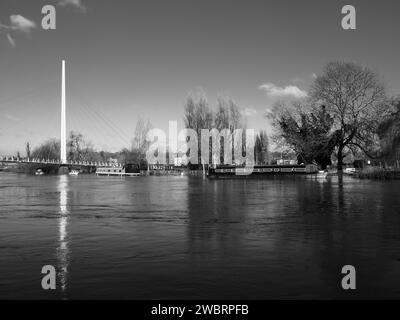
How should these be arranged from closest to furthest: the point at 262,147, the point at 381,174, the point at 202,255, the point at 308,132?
the point at 202,255 < the point at 381,174 < the point at 308,132 < the point at 262,147

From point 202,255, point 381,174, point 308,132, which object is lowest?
point 202,255

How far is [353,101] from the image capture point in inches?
2179

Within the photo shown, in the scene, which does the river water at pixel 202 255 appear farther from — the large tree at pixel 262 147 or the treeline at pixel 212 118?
the large tree at pixel 262 147

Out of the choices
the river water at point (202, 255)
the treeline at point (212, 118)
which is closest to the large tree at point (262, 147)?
the treeline at point (212, 118)

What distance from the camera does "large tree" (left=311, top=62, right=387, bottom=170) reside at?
54.3 m

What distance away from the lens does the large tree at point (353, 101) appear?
5434cm

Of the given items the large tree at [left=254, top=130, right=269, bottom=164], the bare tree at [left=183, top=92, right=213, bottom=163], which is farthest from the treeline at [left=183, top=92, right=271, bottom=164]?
the large tree at [left=254, top=130, right=269, bottom=164]

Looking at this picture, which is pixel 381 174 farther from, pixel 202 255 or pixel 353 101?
pixel 202 255

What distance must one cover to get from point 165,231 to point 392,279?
22.7 feet

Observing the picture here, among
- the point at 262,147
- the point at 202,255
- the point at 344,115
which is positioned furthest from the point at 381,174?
the point at 262,147

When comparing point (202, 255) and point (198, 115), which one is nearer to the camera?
point (202, 255)

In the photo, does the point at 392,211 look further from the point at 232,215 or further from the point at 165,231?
the point at 165,231

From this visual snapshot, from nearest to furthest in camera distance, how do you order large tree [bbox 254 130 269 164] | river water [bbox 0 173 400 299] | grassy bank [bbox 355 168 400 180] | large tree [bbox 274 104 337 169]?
river water [bbox 0 173 400 299]
grassy bank [bbox 355 168 400 180]
large tree [bbox 274 104 337 169]
large tree [bbox 254 130 269 164]

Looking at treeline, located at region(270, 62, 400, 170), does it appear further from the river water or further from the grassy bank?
the river water
